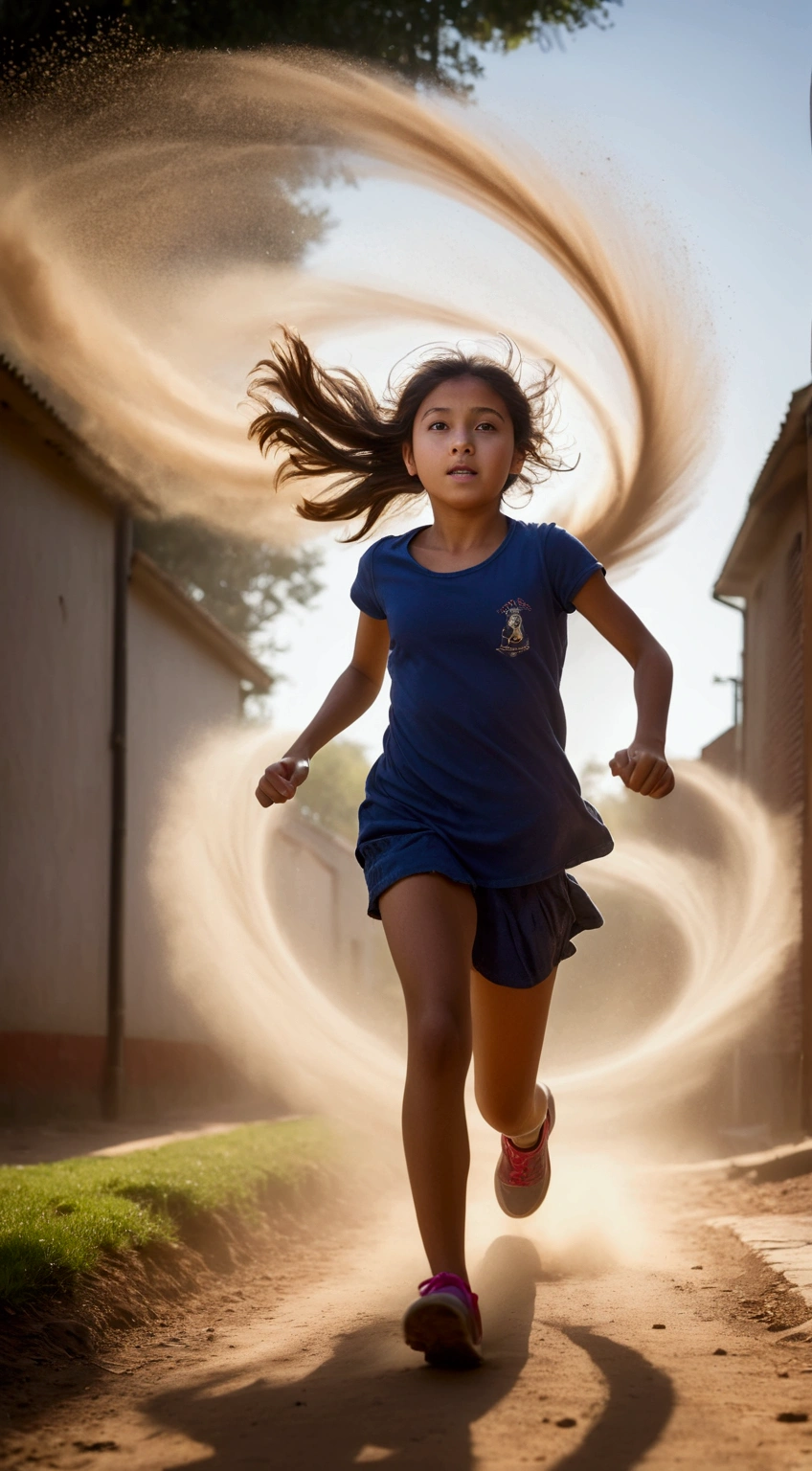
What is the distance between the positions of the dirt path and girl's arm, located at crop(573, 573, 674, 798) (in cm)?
132

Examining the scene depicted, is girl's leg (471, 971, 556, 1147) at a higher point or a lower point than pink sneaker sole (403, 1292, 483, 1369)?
higher

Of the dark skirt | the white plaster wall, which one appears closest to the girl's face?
the dark skirt

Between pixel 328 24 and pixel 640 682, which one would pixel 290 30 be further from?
pixel 640 682

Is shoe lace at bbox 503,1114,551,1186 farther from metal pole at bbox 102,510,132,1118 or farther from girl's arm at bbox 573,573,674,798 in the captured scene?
metal pole at bbox 102,510,132,1118

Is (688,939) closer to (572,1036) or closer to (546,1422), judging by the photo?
(572,1036)

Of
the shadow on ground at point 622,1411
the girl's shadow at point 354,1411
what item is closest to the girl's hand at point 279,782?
the girl's shadow at point 354,1411

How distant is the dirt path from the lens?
276 centimetres

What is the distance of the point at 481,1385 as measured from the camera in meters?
3.23

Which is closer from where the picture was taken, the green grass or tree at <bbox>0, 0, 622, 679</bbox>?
the green grass

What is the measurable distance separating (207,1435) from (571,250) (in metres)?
5.55

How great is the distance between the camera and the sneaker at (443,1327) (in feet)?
10.9

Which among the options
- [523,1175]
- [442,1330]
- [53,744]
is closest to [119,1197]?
[523,1175]

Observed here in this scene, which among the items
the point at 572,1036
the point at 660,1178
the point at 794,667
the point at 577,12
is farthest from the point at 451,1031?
the point at 577,12

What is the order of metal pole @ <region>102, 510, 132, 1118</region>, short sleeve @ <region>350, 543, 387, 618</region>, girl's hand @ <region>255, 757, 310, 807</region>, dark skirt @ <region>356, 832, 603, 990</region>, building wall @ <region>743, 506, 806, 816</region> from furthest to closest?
metal pole @ <region>102, 510, 132, 1118</region>, building wall @ <region>743, 506, 806, 816</region>, short sleeve @ <region>350, 543, 387, 618</region>, girl's hand @ <region>255, 757, 310, 807</region>, dark skirt @ <region>356, 832, 603, 990</region>
